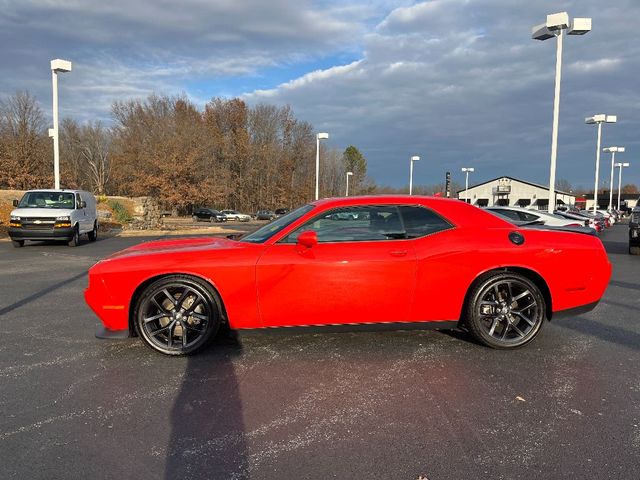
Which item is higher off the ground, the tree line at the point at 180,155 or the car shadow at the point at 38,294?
the tree line at the point at 180,155

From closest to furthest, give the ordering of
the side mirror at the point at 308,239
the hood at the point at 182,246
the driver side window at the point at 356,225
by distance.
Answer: the side mirror at the point at 308,239 → the driver side window at the point at 356,225 → the hood at the point at 182,246

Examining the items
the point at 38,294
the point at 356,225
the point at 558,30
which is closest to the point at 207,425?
the point at 356,225

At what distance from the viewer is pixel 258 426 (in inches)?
117

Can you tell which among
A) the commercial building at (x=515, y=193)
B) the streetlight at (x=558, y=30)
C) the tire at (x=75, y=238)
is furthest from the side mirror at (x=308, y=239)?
the commercial building at (x=515, y=193)

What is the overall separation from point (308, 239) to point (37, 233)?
42.5 ft

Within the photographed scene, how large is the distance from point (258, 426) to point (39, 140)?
169 feet

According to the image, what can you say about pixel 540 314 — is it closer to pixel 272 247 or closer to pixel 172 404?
pixel 272 247

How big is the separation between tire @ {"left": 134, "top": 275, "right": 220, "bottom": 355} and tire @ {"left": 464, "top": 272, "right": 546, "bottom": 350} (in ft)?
8.05

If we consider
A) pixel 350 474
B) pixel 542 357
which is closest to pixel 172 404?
pixel 350 474

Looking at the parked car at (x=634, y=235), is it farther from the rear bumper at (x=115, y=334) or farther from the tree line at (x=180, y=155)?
the tree line at (x=180, y=155)

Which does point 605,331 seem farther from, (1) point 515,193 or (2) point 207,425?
(1) point 515,193

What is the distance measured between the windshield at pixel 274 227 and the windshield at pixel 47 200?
12598 millimetres

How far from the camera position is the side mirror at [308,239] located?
12.9ft

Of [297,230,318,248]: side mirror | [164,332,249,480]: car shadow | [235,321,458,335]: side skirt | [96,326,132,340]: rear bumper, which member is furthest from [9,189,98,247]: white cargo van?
[297,230,318,248]: side mirror
